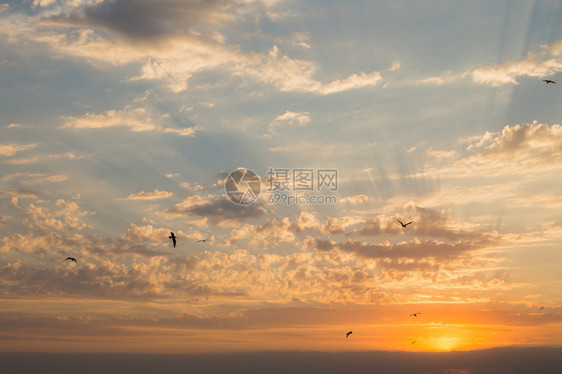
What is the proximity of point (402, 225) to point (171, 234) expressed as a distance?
70244mm

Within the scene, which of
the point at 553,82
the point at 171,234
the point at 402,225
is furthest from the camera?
the point at 402,225

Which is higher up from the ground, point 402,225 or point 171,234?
point 402,225

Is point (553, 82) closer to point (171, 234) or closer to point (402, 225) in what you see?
point (402, 225)

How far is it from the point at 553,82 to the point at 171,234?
340ft

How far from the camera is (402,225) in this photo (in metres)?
108

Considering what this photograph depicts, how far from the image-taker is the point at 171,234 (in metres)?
80.2

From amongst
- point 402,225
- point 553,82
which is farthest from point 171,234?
point 553,82

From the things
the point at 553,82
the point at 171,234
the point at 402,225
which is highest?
the point at 553,82

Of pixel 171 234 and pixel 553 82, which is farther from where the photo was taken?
pixel 553 82

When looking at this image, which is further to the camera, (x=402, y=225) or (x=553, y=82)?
(x=402, y=225)

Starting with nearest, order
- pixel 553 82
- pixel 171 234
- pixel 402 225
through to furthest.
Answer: pixel 171 234 < pixel 553 82 < pixel 402 225

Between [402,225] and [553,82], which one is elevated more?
[553,82]

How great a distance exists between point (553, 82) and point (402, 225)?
178 ft

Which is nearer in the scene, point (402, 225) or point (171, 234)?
point (171, 234)
